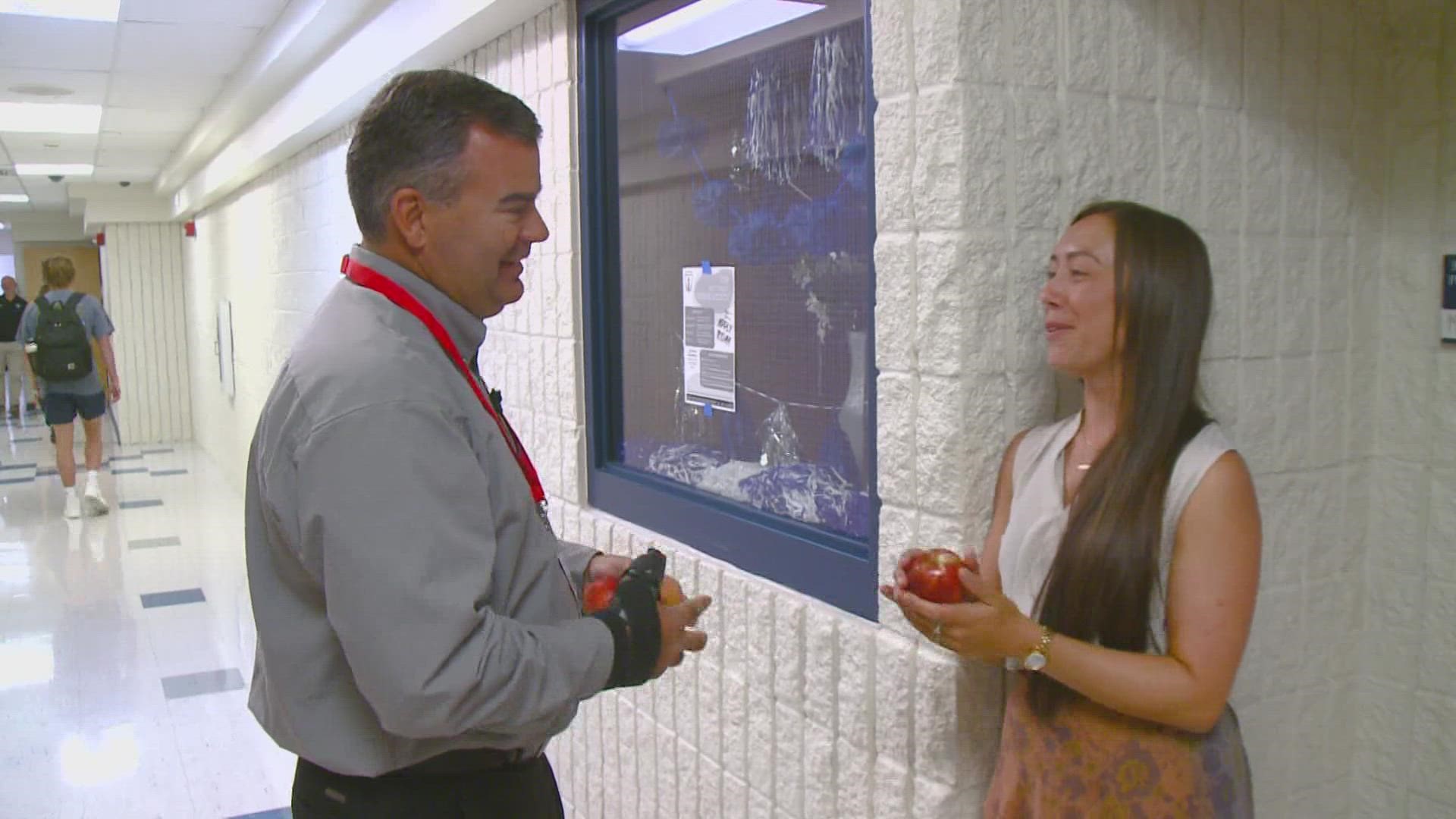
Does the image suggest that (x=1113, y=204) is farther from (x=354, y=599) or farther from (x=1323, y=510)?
(x=354, y=599)

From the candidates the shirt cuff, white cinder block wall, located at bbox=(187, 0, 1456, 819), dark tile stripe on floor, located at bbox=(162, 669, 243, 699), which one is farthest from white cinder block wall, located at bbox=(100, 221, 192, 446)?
the shirt cuff

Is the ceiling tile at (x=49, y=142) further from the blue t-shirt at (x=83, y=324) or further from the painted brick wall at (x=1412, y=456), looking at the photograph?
the painted brick wall at (x=1412, y=456)

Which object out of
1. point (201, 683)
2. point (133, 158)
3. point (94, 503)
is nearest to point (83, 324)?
point (94, 503)

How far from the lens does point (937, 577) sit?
4.67ft

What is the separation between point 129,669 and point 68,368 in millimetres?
3938

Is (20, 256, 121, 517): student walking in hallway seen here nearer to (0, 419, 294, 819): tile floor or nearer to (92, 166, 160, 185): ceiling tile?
(0, 419, 294, 819): tile floor

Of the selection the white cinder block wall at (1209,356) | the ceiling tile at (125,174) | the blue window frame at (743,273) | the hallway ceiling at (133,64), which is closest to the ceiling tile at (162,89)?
the hallway ceiling at (133,64)

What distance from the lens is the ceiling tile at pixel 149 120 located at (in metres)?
6.90

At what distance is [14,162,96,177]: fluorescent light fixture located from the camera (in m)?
9.53

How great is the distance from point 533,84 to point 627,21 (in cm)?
46

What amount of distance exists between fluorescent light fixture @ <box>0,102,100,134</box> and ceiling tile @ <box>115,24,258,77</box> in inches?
56.0

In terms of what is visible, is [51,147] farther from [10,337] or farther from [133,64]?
[10,337]

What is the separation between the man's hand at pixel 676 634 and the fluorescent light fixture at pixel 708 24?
1.21 meters

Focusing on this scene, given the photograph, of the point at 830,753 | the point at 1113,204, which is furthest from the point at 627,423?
the point at 1113,204
